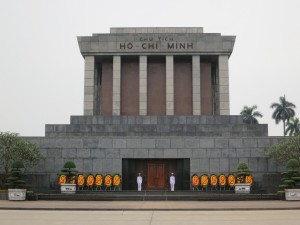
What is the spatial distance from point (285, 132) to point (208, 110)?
5879 centimetres

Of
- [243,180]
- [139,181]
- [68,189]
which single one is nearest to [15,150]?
[68,189]

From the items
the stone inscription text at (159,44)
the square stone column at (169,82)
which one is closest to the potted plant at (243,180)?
the square stone column at (169,82)

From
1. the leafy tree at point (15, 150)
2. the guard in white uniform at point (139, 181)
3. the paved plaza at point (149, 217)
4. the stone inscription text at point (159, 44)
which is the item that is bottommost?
the paved plaza at point (149, 217)

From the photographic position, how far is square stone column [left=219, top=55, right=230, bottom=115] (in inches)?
1624

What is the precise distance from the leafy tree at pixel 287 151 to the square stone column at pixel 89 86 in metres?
17.2

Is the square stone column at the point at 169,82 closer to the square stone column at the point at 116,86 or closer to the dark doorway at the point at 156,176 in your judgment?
the square stone column at the point at 116,86

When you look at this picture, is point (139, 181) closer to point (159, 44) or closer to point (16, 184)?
point (16, 184)

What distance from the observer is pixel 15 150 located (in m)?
31.2

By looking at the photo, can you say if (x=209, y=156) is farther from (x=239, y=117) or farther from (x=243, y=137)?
(x=239, y=117)

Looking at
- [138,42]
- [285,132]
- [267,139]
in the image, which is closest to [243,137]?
[267,139]

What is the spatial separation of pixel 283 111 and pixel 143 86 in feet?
215

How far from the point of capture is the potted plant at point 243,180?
99.7 feet

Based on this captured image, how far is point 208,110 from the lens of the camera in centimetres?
4281

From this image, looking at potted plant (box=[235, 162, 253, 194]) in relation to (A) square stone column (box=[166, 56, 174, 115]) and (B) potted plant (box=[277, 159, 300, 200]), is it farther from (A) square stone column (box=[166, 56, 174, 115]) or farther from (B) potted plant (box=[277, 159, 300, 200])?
(A) square stone column (box=[166, 56, 174, 115])
